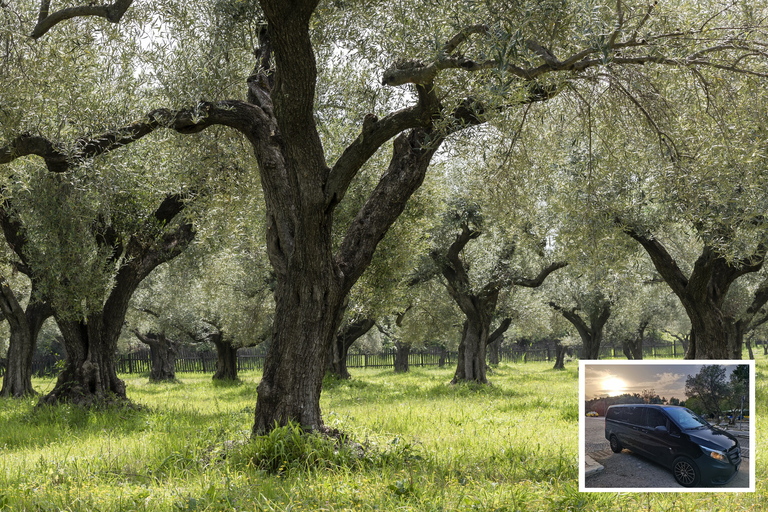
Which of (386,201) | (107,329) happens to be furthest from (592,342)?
(386,201)

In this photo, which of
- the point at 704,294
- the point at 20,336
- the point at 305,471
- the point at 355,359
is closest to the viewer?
the point at 305,471

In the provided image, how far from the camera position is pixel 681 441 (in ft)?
10.4

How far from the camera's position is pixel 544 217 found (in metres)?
16.4

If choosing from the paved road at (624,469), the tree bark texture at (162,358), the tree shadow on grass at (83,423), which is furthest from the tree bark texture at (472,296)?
the paved road at (624,469)

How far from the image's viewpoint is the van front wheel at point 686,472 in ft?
10.4

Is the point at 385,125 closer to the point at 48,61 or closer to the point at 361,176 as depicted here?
the point at 48,61

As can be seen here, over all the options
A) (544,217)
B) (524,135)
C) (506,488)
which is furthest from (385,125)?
(544,217)

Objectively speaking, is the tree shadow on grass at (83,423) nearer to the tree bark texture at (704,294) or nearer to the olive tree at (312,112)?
the olive tree at (312,112)

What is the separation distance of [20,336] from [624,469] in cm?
1954

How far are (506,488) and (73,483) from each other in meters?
4.41

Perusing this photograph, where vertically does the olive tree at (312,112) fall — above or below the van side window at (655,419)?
above

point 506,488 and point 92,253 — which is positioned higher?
point 92,253

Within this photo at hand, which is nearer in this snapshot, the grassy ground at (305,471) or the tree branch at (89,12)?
the grassy ground at (305,471)

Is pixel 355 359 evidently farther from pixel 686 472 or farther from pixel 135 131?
pixel 686 472
